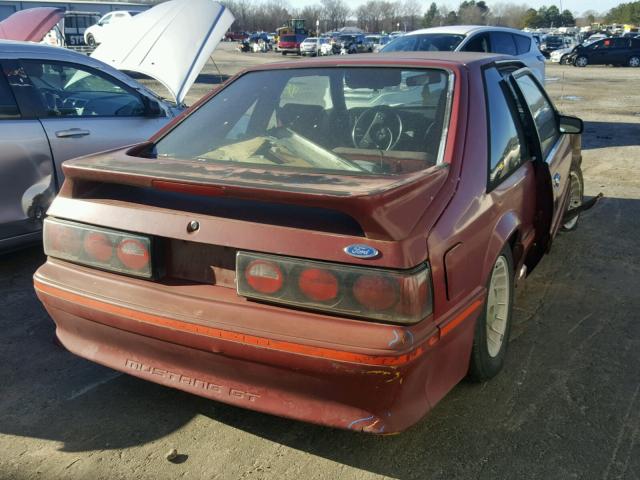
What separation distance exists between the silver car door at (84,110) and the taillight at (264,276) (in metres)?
2.96

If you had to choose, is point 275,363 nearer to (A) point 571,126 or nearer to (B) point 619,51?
(A) point 571,126

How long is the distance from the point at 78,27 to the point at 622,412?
136 feet

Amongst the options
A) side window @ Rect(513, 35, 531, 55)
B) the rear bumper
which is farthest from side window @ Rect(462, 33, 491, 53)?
the rear bumper

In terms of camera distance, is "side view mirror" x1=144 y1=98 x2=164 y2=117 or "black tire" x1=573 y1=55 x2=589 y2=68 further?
"black tire" x1=573 y1=55 x2=589 y2=68

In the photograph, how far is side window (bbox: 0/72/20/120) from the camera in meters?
4.51

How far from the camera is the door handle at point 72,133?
4.75 meters

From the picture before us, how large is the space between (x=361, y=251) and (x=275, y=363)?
51 centimetres

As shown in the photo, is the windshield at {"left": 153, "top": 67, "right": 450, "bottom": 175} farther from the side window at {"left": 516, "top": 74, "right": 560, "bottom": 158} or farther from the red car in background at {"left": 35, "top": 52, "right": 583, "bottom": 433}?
the side window at {"left": 516, "top": 74, "right": 560, "bottom": 158}

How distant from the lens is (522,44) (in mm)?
11477

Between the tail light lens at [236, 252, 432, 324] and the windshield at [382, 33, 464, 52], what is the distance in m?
8.27

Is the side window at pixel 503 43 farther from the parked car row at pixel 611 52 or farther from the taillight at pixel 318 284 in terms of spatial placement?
the parked car row at pixel 611 52

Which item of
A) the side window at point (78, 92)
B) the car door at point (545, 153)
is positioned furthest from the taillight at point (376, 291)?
the side window at point (78, 92)

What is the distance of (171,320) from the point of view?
243 cm

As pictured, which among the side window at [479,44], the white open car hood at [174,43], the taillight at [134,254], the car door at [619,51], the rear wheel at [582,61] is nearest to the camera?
the taillight at [134,254]
